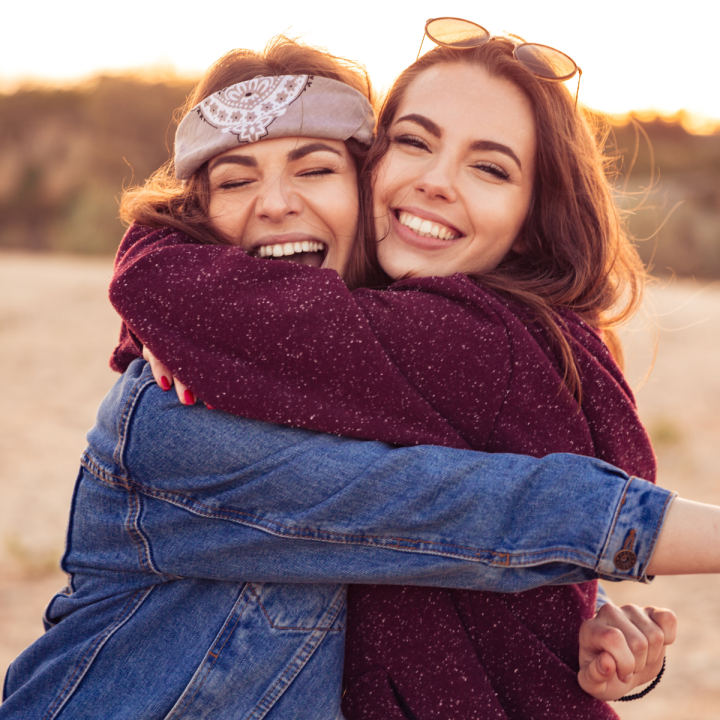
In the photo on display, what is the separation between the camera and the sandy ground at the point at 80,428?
450 cm

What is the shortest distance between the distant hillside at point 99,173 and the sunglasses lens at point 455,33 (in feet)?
55.5

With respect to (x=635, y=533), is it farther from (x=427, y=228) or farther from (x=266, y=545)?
(x=427, y=228)

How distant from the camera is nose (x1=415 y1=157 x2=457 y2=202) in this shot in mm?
1852

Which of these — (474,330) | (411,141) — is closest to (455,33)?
(411,141)

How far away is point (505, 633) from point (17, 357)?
7.76 metres

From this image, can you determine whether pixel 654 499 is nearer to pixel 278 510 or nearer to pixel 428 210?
pixel 278 510

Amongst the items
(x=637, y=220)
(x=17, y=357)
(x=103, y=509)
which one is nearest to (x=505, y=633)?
(x=103, y=509)

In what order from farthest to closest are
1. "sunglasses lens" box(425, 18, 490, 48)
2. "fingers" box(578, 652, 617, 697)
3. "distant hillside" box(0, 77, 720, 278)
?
"distant hillside" box(0, 77, 720, 278), "sunglasses lens" box(425, 18, 490, 48), "fingers" box(578, 652, 617, 697)

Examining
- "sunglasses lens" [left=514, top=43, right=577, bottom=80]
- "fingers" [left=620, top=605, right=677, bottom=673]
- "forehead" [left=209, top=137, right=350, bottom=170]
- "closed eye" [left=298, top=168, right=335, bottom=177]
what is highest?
"sunglasses lens" [left=514, top=43, right=577, bottom=80]

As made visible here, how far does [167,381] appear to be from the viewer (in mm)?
1561

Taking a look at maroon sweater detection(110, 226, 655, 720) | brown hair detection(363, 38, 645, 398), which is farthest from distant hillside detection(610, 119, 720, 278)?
maroon sweater detection(110, 226, 655, 720)

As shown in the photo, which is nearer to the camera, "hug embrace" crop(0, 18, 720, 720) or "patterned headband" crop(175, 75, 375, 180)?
"hug embrace" crop(0, 18, 720, 720)

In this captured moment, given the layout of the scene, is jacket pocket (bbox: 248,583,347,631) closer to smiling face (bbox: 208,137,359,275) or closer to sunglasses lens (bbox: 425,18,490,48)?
smiling face (bbox: 208,137,359,275)

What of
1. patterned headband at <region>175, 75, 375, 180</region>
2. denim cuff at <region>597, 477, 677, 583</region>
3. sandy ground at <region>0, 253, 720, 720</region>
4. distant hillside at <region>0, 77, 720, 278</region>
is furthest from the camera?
distant hillside at <region>0, 77, 720, 278</region>
